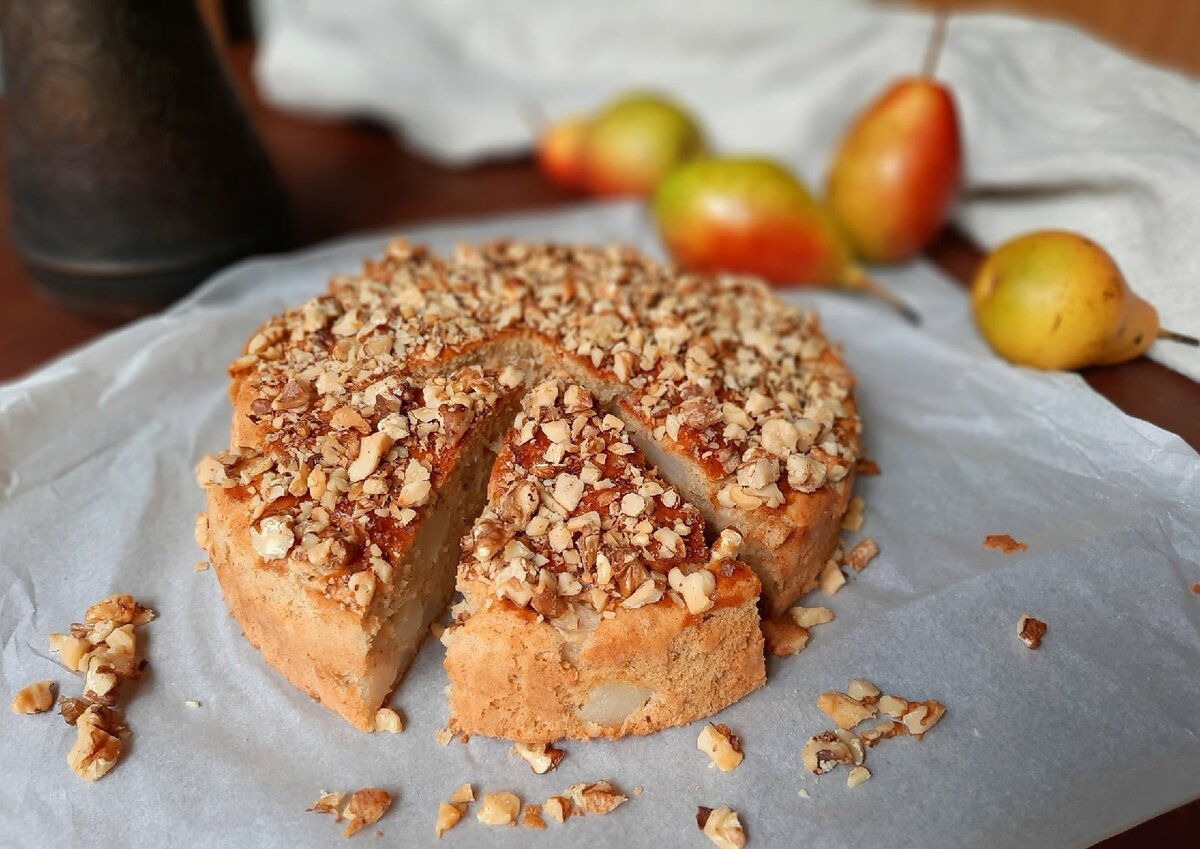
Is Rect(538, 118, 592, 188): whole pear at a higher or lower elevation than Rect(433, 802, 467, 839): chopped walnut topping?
higher

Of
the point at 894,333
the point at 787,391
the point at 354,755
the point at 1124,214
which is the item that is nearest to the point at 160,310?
the point at 354,755

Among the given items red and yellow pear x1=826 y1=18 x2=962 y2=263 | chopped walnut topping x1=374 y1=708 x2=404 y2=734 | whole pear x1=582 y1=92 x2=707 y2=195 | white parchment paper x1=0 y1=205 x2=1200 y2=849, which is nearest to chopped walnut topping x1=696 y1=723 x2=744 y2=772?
white parchment paper x1=0 y1=205 x2=1200 y2=849

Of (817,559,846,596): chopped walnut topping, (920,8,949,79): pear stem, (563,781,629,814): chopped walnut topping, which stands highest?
(920,8,949,79): pear stem

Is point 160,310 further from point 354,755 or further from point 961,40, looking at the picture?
point 961,40

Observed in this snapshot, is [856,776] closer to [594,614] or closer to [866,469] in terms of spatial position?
[594,614]

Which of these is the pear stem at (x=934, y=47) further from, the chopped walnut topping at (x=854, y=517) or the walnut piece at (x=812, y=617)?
the walnut piece at (x=812, y=617)

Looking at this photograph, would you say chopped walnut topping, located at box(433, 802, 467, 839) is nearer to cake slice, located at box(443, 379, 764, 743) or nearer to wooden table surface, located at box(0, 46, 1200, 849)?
cake slice, located at box(443, 379, 764, 743)

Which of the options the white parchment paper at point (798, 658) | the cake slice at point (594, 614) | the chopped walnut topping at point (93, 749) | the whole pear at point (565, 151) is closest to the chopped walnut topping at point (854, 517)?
the white parchment paper at point (798, 658)
